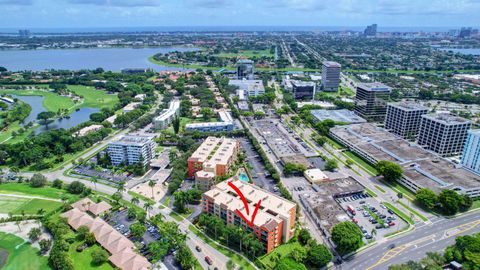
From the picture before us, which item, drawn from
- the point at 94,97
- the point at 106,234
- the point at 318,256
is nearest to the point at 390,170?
the point at 318,256

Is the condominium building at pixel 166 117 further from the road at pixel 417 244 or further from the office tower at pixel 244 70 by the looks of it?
the road at pixel 417 244

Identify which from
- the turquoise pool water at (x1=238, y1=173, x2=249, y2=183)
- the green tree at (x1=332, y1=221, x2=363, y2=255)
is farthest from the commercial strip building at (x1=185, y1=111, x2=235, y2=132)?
the green tree at (x1=332, y1=221, x2=363, y2=255)

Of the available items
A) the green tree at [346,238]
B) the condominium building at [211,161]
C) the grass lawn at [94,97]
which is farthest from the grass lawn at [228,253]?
the grass lawn at [94,97]

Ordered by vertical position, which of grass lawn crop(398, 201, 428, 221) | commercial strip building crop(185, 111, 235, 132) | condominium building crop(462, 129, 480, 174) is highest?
condominium building crop(462, 129, 480, 174)

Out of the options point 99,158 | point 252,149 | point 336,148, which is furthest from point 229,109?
point 99,158

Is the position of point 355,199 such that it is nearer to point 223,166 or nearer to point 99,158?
point 223,166

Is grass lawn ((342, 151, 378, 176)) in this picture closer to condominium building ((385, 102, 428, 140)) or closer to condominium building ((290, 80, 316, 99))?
condominium building ((385, 102, 428, 140))
